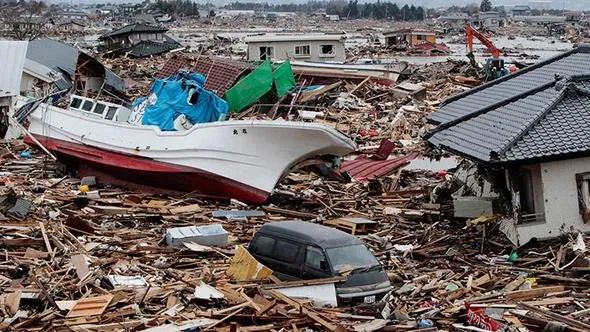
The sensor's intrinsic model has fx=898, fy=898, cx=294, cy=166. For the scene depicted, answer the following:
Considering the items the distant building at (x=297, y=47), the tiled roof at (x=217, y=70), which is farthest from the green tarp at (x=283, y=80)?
the distant building at (x=297, y=47)

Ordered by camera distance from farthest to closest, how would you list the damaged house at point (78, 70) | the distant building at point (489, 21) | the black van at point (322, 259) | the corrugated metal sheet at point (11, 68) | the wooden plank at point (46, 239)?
the distant building at point (489, 21) < the damaged house at point (78, 70) < the corrugated metal sheet at point (11, 68) < the wooden plank at point (46, 239) < the black van at point (322, 259)

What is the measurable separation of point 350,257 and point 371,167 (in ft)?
32.6

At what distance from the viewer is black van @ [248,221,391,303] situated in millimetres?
12102

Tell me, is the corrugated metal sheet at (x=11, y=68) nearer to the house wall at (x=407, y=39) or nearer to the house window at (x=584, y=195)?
the house window at (x=584, y=195)

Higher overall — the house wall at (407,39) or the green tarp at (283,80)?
the house wall at (407,39)

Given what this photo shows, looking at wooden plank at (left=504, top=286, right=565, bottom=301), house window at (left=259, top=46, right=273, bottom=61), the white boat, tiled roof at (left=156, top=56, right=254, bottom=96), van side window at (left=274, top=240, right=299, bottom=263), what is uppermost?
house window at (left=259, top=46, right=273, bottom=61)

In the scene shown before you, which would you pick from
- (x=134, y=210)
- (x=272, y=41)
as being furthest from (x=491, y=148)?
(x=272, y=41)

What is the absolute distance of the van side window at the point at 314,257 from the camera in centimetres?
1227

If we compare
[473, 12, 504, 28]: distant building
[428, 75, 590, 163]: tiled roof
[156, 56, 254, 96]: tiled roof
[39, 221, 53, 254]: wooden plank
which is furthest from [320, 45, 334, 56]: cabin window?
[473, 12, 504, 28]: distant building

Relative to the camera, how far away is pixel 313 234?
41.7 ft

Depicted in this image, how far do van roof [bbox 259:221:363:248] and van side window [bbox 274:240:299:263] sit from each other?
0.40 feet

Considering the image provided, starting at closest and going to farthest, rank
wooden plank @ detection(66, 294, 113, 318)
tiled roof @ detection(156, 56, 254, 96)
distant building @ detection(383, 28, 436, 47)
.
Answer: wooden plank @ detection(66, 294, 113, 318) → tiled roof @ detection(156, 56, 254, 96) → distant building @ detection(383, 28, 436, 47)

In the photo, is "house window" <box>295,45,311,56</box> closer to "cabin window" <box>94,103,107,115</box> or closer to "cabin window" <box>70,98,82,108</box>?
"cabin window" <box>70,98,82,108</box>

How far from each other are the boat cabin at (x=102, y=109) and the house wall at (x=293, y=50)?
70.5ft
